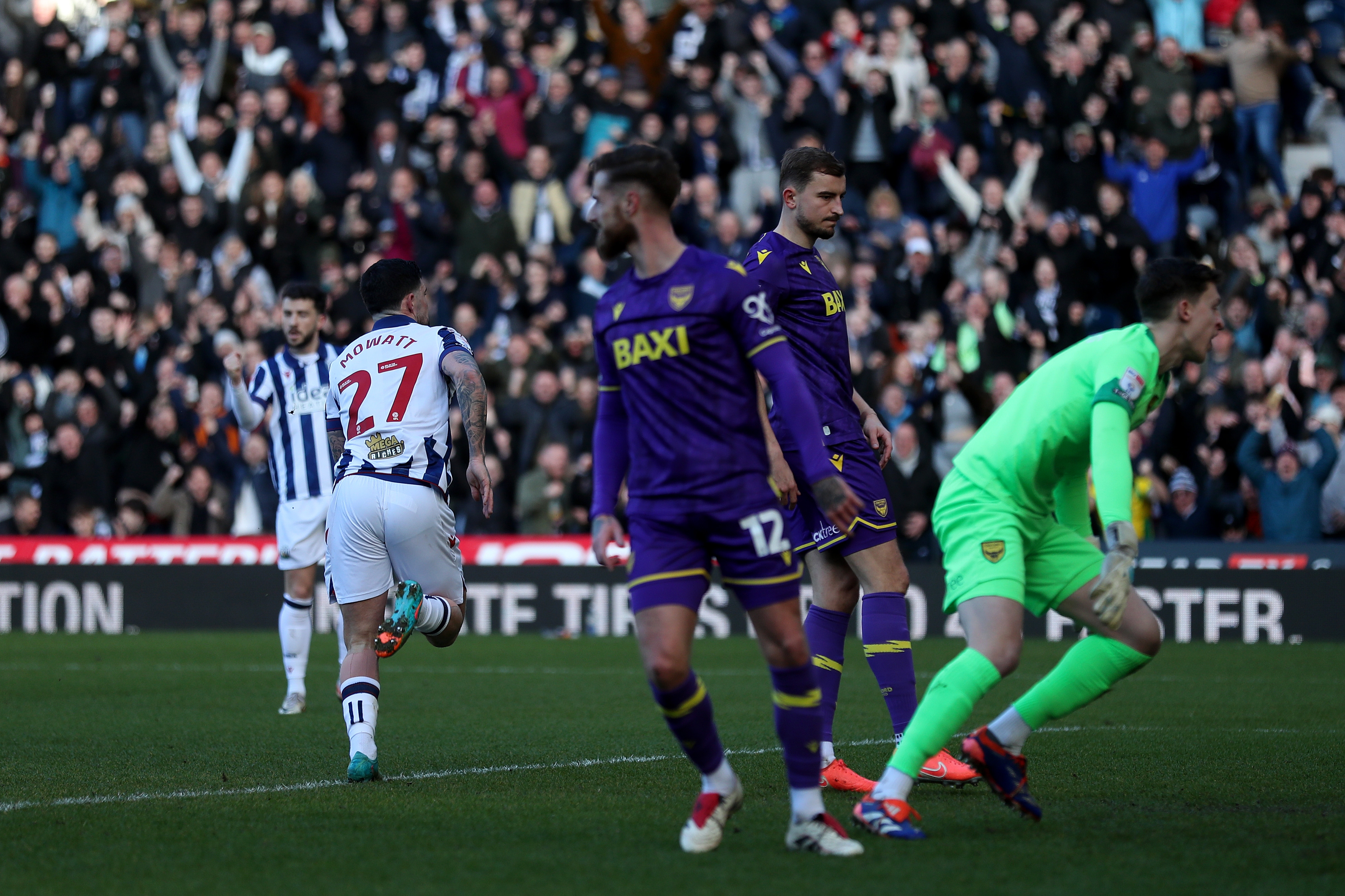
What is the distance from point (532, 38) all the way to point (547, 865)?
61.1 feet

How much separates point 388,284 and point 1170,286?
3.54 meters

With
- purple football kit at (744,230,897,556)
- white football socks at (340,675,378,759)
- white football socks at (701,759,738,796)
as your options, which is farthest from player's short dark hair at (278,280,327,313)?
white football socks at (701,759,738,796)

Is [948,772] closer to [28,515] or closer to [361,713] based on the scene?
[361,713]

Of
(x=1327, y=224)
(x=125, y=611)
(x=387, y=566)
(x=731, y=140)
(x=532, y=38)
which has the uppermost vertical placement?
(x=532, y=38)

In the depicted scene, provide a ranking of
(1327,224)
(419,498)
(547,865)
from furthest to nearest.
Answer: (1327,224)
(419,498)
(547,865)

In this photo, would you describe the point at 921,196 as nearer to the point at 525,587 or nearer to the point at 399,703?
the point at 525,587

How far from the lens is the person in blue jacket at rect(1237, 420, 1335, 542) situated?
1609cm

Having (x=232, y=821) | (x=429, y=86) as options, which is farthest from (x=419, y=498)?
(x=429, y=86)

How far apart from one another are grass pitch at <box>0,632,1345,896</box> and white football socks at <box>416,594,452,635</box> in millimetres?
671

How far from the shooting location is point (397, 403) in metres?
7.61

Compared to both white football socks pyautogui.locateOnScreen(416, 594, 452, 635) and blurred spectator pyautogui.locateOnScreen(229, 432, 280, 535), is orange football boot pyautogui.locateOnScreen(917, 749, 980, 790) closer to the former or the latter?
Result: white football socks pyautogui.locateOnScreen(416, 594, 452, 635)

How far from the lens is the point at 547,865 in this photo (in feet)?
17.9

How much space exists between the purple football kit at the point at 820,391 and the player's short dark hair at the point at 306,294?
4.10 m

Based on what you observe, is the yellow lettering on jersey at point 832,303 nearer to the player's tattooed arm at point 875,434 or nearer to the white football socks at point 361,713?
the player's tattooed arm at point 875,434
